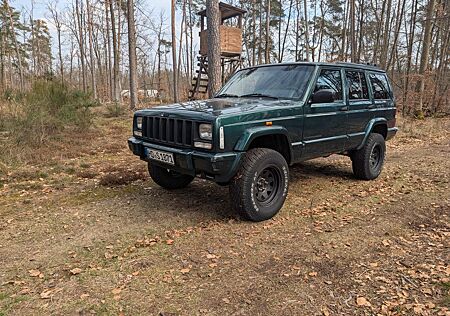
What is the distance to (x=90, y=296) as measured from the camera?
2.57 metres

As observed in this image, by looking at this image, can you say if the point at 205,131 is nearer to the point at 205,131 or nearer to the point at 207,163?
the point at 205,131

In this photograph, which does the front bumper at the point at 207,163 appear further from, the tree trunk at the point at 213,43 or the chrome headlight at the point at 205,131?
the tree trunk at the point at 213,43

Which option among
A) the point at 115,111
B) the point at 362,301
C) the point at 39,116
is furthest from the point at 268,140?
Answer: the point at 115,111

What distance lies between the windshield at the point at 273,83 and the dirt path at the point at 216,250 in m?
1.59

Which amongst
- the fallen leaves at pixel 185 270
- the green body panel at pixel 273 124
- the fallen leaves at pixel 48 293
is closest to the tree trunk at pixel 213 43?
the green body panel at pixel 273 124

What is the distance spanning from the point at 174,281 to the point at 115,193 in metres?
2.71

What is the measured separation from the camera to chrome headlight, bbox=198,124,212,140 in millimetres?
3486

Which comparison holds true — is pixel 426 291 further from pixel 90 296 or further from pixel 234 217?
pixel 90 296

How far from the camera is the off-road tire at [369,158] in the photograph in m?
5.68

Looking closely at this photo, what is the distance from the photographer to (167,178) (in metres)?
5.03

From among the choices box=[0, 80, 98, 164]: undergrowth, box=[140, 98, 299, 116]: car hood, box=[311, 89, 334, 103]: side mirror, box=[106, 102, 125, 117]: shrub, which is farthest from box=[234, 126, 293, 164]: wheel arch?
box=[106, 102, 125, 117]: shrub

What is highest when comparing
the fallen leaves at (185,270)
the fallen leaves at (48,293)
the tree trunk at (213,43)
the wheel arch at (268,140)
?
the tree trunk at (213,43)

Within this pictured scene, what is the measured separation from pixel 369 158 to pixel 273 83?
2.38m

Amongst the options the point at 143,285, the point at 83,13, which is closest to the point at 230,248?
the point at 143,285
